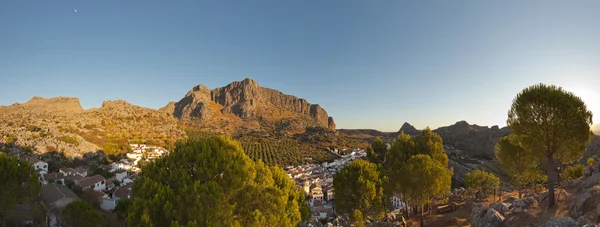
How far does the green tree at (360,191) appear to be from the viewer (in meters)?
18.5

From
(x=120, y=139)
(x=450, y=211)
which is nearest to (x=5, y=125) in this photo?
(x=120, y=139)

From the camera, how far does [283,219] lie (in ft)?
41.8

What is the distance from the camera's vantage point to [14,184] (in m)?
16.9

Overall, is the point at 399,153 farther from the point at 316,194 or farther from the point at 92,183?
the point at 316,194

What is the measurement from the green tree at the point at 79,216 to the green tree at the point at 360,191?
18.2 meters

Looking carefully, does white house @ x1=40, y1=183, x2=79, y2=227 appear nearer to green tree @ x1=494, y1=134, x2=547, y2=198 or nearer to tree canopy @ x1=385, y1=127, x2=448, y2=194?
tree canopy @ x1=385, y1=127, x2=448, y2=194

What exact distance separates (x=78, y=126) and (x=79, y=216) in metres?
73.5

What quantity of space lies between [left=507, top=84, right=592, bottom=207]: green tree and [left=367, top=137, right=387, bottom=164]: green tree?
11824mm

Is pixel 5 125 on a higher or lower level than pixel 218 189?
higher

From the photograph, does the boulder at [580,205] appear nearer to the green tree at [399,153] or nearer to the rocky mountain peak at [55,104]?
the green tree at [399,153]

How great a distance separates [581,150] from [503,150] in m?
8.84

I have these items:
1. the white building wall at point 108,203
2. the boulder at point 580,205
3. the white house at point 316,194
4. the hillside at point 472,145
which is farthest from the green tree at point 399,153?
the hillside at point 472,145

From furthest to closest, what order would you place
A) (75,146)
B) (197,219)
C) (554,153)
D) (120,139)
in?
(120,139)
(75,146)
(554,153)
(197,219)

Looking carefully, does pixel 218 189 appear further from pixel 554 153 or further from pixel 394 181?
pixel 554 153
